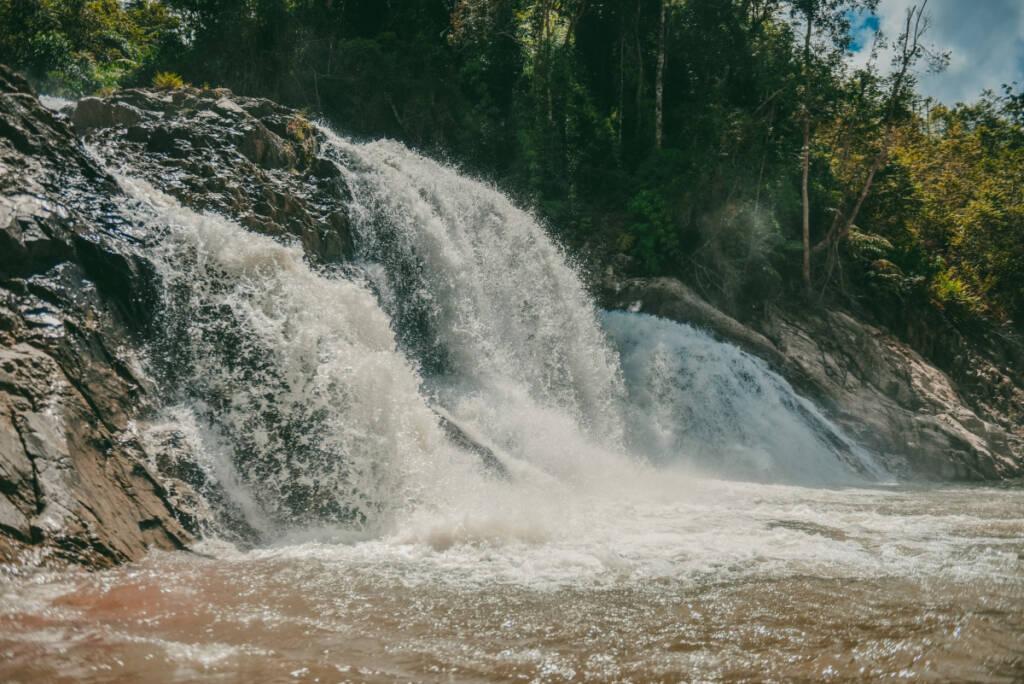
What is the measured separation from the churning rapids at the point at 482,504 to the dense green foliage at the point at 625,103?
458 centimetres

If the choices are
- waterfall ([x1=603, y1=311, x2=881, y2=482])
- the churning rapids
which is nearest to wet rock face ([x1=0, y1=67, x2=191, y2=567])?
the churning rapids

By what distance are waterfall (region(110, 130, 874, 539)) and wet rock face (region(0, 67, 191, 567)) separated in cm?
42

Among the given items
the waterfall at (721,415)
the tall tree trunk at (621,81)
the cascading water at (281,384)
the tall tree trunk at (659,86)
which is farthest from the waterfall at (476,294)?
the tall tree trunk at (621,81)

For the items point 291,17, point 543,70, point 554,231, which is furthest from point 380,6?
point 554,231

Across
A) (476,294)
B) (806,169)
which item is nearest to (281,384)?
(476,294)

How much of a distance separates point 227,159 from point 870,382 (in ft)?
45.9

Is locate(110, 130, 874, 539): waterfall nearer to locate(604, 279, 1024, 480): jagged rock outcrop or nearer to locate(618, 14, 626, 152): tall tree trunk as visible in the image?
locate(604, 279, 1024, 480): jagged rock outcrop

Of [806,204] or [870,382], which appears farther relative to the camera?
[806,204]

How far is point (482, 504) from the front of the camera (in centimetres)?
691

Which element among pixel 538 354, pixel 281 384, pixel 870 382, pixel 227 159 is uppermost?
pixel 227 159

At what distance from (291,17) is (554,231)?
9667 millimetres

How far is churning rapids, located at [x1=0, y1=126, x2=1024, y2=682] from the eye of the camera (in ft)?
11.2

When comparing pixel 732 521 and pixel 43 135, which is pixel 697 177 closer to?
pixel 732 521

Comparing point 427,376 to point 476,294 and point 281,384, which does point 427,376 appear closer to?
point 476,294
